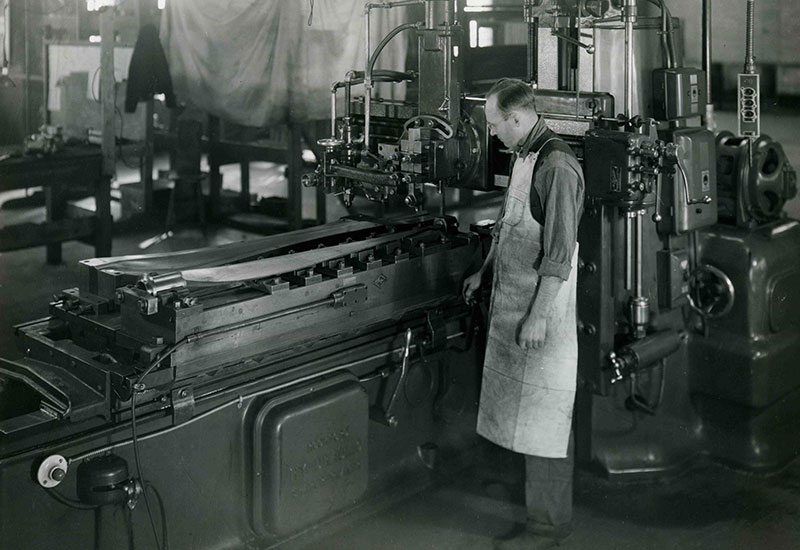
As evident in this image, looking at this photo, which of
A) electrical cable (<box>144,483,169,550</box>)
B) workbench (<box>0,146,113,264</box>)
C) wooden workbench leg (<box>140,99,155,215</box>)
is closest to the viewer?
electrical cable (<box>144,483,169,550</box>)

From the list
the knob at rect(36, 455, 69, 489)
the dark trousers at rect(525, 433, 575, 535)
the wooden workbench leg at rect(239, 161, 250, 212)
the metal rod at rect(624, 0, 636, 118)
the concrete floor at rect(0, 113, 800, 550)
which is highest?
the metal rod at rect(624, 0, 636, 118)

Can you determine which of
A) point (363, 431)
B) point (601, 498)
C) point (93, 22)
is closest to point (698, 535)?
point (601, 498)

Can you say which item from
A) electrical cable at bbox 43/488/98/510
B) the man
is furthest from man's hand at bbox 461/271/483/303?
electrical cable at bbox 43/488/98/510

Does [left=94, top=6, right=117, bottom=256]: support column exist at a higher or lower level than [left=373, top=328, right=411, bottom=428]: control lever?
higher

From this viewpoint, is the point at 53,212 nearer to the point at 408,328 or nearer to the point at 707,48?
the point at 408,328

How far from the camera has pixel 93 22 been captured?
6.49m

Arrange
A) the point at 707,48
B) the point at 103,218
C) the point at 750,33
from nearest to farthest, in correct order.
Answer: the point at 750,33, the point at 707,48, the point at 103,218

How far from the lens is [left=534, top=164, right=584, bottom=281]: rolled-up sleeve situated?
2195mm

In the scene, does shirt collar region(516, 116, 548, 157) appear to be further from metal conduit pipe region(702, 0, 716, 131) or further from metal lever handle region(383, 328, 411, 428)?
metal conduit pipe region(702, 0, 716, 131)

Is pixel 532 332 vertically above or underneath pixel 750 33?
underneath

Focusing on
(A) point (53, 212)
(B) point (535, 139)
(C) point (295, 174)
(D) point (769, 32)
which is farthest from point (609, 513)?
(A) point (53, 212)

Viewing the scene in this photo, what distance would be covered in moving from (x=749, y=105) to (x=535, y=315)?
1.14 meters

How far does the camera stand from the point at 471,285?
2.55 m

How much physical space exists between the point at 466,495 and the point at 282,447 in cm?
79
